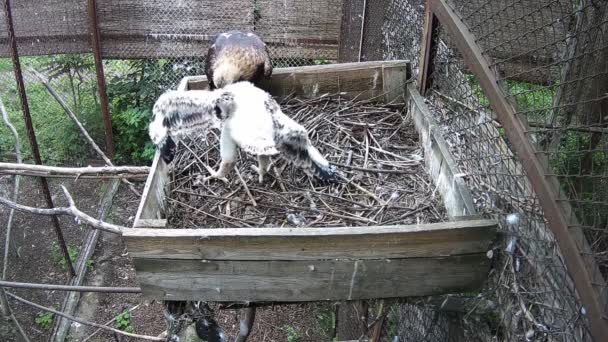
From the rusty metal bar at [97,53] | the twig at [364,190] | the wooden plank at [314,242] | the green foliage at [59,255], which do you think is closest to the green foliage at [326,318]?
the green foliage at [59,255]

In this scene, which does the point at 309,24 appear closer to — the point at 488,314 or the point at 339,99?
the point at 339,99

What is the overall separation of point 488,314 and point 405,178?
2.53 ft

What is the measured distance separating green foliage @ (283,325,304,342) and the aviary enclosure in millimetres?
650

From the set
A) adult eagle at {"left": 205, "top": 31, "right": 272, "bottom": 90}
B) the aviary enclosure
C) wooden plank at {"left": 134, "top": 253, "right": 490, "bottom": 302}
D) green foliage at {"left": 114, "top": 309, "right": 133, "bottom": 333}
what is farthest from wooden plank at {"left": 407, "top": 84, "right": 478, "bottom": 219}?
green foliage at {"left": 114, "top": 309, "right": 133, "bottom": 333}

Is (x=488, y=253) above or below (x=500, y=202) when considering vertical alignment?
below

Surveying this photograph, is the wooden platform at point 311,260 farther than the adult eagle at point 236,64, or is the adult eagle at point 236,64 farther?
the adult eagle at point 236,64

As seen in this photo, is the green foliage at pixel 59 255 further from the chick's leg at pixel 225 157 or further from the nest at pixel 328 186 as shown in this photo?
the chick's leg at pixel 225 157

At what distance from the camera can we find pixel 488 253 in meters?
2.03

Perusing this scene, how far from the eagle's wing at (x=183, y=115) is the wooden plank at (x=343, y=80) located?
0.80m

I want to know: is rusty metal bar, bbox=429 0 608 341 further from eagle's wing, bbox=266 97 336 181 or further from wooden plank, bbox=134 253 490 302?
eagle's wing, bbox=266 97 336 181

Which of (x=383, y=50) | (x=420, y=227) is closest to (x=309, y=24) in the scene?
(x=383, y=50)

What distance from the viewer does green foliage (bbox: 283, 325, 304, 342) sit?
16.8 feet

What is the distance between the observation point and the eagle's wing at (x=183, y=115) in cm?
245

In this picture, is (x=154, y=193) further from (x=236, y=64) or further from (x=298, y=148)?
(x=236, y=64)
